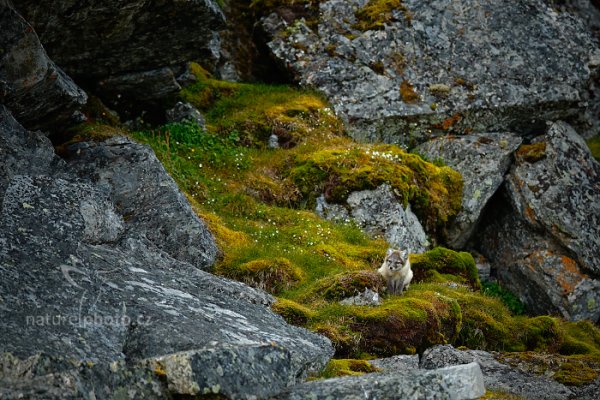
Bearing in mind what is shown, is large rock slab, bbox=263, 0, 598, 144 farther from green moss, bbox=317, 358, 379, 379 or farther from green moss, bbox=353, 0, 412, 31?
green moss, bbox=317, 358, 379, 379

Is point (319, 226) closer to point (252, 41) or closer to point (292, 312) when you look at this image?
point (292, 312)

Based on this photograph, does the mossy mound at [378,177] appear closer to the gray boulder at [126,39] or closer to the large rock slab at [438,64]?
the large rock slab at [438,64]

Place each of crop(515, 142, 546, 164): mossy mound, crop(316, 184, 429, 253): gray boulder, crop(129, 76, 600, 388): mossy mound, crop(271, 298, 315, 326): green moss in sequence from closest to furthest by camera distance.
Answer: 1. crop(271, 298, 315, 326): green moss
2. crop(129, 76, 600, 388): mossy mound
3. crop(316, 184, 429, 253): gray boulder
4. crop(515, 142, 546, 164): mossy mound

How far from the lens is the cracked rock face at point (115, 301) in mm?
6898

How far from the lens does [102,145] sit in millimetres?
14281

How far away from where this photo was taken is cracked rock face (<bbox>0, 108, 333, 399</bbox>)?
22.6ft

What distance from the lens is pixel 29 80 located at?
11531 mm

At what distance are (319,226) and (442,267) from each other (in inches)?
125

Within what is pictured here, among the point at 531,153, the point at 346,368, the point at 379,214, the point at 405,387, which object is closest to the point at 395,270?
the point at 346,368

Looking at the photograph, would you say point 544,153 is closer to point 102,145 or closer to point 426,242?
point 426,242

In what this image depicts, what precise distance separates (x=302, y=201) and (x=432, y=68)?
7824mm

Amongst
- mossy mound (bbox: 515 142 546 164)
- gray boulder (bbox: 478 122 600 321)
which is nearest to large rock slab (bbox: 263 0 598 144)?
mossy mound (bbox: 515 142 546 164)

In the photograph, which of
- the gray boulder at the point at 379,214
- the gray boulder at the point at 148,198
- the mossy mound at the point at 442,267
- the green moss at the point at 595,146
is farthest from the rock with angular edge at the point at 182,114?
the green moss at the point at 595,146

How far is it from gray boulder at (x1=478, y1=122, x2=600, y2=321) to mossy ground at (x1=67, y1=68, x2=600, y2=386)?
234cm
